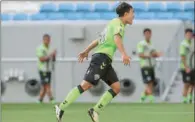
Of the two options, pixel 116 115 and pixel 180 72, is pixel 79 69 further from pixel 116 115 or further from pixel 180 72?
pixel 116 115

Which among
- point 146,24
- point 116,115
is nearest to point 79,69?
point 146,24

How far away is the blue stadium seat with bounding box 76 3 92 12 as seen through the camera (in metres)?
28.2

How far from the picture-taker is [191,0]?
27672mm

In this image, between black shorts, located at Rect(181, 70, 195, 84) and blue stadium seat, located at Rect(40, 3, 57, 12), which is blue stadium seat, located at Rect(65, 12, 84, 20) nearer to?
blue stadium seat, located at Rect(40, 3, 57, 12)

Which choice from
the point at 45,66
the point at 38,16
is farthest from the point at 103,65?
the point at 38,16

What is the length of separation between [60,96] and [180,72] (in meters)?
3.65

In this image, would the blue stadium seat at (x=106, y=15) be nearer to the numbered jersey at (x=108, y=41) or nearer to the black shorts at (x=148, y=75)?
the black shorts at (x=148, y=75)

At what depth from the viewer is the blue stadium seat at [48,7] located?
28625 mm

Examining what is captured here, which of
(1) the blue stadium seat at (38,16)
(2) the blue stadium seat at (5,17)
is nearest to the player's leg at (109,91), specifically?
(1) the blue stadium seat at (38,16)

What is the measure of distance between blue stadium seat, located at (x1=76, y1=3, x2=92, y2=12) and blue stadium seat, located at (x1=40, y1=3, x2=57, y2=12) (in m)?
0.92

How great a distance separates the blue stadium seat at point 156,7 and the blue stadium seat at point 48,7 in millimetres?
3424

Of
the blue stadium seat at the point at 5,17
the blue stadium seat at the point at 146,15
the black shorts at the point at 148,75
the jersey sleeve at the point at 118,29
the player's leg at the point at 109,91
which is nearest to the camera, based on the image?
the jersey sleeve at the point at 118,29

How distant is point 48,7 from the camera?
28.8 m

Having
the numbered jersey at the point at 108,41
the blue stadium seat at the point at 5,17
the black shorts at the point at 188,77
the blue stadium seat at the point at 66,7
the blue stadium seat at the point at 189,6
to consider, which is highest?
the numbered jersey at the point at 108,41
